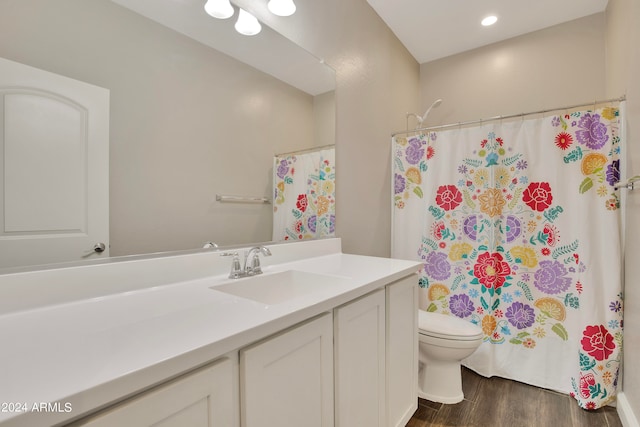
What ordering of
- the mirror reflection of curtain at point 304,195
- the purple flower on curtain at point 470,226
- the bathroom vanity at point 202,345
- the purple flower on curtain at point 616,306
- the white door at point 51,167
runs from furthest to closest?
the purple flower on curtain at point 470,226
the purple flower on curtain at point 616,306
the mirror reflection of curtain at point 304,195
the white door at point 51,167
the bathroom vanity at point 202,345

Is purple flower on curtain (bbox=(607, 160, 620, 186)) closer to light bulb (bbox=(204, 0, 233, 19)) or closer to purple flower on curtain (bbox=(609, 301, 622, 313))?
purple flower on curtain (bbox=(609, 301, 622, 313))

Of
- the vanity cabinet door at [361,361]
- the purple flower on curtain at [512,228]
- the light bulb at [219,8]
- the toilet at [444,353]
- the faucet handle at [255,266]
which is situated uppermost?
the light bulb at [219,8]

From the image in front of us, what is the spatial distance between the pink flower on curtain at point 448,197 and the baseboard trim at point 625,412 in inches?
52.4

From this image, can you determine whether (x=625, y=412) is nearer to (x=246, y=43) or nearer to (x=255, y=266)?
(x=255, y=266)

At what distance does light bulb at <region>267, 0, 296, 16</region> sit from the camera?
144 cm

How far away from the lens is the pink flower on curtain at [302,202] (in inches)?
65.9

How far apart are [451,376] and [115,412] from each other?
1.78 m

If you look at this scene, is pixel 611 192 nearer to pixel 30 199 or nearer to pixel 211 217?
pixel 211 217

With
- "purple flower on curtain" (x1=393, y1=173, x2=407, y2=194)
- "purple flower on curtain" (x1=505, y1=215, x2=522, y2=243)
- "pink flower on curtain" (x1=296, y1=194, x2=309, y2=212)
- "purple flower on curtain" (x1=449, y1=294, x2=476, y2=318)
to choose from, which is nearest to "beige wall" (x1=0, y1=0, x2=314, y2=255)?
"pink flower on curtain" (x1=296, y1=194, x2=309, y2=212)

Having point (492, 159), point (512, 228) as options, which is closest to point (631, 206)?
point (512, 228)

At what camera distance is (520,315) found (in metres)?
1.93

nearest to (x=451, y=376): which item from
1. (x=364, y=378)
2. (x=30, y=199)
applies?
(x=364, y=378)

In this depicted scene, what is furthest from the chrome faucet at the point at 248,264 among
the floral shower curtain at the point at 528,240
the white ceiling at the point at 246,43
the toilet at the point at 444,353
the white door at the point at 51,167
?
the floral shower curtain at the point at 528,240

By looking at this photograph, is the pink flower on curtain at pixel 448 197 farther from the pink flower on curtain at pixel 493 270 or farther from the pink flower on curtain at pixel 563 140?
the pink flower on curtain at pixel 563 140
